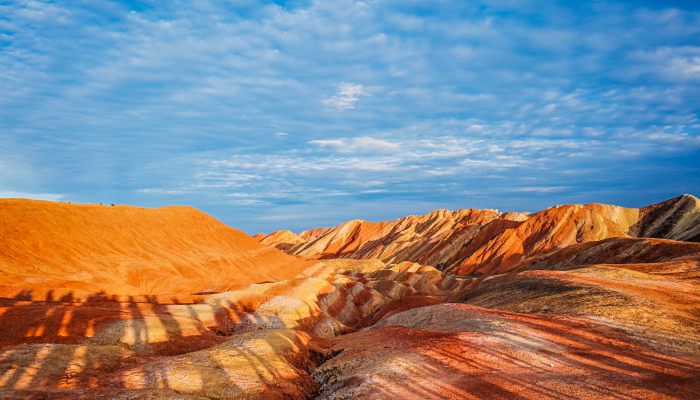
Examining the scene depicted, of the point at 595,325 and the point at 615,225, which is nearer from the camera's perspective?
the point at 595,325

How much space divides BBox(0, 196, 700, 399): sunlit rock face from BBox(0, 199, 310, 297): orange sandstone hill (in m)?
0.34

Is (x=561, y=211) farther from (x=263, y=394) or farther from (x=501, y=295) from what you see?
(x=263, y=394)

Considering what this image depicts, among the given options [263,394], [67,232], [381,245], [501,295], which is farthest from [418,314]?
[381,245]

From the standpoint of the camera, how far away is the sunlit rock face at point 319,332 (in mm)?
15969

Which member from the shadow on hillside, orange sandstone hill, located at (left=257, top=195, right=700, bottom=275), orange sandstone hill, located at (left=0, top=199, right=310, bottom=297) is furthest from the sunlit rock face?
orange sandstone hill, located at (left=257, top=195, right=700, bottom=275)

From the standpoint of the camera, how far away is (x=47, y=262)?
52.5 metres

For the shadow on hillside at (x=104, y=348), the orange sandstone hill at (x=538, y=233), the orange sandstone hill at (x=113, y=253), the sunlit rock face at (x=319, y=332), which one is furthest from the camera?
the orange sandstone hill at (x=538, y=233)

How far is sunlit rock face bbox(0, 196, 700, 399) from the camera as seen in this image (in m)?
16.0

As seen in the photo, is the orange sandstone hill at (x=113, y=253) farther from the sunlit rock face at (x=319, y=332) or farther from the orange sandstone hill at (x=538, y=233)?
the orange sandstone hill at (x=538, y=233)

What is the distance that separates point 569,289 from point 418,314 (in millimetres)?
12236

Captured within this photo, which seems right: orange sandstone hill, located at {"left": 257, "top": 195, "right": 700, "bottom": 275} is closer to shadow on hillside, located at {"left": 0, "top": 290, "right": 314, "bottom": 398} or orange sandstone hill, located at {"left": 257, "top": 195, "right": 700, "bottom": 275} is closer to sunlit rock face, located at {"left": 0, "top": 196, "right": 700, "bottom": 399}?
sunlit rock face, located at {"left": 0, "top": 196, "right": 700, "bottom": 399}

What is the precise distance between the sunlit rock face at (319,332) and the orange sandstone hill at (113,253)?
0.34 m

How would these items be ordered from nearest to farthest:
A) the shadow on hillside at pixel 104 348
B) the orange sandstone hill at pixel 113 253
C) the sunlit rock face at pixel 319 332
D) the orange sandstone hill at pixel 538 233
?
the shadow on hillside at pixel 104 348 < the sunlit rock face at pixel 319 332 < the orange sandstone hill at pixel 113 253 < the orange sandstone hill at pixel 538 233

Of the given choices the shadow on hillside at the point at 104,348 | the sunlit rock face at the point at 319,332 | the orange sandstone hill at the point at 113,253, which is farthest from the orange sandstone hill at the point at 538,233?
the shadow on hillside at the point at 104,348
